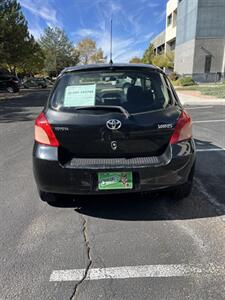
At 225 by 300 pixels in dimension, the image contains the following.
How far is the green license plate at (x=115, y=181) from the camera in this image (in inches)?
117

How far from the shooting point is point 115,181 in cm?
299

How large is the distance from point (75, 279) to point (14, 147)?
4762 millimetres

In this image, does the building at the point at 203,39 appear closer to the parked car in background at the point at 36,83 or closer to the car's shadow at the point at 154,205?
the parked car in background at the point at 36,83

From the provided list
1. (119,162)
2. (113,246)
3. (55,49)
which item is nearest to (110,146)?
(119,162)

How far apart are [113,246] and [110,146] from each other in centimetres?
100

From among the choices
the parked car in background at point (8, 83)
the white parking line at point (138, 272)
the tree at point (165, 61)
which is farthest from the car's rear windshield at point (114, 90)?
the tree at point (165, 61)

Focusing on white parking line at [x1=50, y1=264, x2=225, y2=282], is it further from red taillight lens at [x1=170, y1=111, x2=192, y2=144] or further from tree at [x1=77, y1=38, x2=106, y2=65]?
tree at [x1=77, y1=38, x2=106, y2=65]

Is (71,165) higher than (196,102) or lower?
higher

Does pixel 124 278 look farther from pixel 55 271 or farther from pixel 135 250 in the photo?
pixel 55 271

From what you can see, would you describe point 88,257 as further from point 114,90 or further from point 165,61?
point 165,61

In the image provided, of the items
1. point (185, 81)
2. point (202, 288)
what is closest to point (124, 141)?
point (202, 288)

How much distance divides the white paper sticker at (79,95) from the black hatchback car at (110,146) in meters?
0.01

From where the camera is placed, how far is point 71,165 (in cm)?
298

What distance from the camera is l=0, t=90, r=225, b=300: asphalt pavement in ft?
7.42
